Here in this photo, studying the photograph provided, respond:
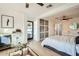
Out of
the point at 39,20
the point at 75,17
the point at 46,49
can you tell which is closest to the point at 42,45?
the point at 46,49

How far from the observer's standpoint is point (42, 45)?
6.19ft

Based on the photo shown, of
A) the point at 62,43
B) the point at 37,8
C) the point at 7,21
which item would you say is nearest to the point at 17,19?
the point at 7,21

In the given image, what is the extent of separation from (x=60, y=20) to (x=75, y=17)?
10.8 inches

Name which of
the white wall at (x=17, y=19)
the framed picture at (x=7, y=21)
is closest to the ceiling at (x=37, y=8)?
the white wall at (x=17, y=19)

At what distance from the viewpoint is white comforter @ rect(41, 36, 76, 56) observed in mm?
1625

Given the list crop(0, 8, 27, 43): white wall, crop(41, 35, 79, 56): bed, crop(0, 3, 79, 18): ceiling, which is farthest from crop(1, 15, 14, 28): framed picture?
crop(41, 35, 79, 56): bed

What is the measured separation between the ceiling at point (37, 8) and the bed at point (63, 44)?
0.49 meters

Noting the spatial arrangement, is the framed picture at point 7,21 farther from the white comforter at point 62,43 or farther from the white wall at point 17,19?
the white comforter at point 62,43

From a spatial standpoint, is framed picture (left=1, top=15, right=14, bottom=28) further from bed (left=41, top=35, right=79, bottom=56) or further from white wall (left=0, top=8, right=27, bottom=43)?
Answer: bed (left=41, top=35, right=79, bottom=56)

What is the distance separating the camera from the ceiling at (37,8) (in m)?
1.76

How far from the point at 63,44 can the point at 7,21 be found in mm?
1084

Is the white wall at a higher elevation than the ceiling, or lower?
lower

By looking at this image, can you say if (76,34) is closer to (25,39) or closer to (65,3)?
(65,3)

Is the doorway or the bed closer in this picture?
the bed
